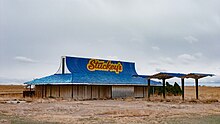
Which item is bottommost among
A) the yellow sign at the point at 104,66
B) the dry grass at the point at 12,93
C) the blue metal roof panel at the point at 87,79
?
the dry grass at the point at 12,93

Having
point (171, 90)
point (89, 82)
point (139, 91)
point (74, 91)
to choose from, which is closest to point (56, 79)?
point (74, 91)

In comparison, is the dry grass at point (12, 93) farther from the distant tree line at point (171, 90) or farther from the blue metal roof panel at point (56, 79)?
the distant tree line at point (171, 90)

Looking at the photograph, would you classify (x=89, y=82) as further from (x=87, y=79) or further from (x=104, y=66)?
(x=104, y=66)

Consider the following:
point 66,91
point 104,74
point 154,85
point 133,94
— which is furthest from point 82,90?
point 154,85

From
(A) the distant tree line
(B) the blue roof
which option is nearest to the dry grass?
(B) the blue roof

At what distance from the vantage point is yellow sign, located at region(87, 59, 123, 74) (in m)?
42.6

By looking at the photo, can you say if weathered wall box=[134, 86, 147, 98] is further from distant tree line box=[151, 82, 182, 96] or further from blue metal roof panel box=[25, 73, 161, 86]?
distant tree line box=[151, 82, 182, 96]

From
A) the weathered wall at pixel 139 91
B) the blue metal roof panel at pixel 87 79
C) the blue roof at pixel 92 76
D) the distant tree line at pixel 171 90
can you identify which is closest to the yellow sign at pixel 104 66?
the blue roof at pixel 92 76

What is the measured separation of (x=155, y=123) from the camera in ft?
49.1

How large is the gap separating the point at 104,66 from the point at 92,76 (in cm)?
367

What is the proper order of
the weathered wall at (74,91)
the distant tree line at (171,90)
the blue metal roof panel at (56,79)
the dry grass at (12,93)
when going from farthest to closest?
the distant tree line at (171,90) → the dry grass at (12,93) → the weathered wall at (74,91) → the blue metal roof panel at (56,79)

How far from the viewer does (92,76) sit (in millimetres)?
40750

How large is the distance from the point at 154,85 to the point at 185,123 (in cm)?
3128

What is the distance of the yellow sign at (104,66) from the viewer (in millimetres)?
42594
